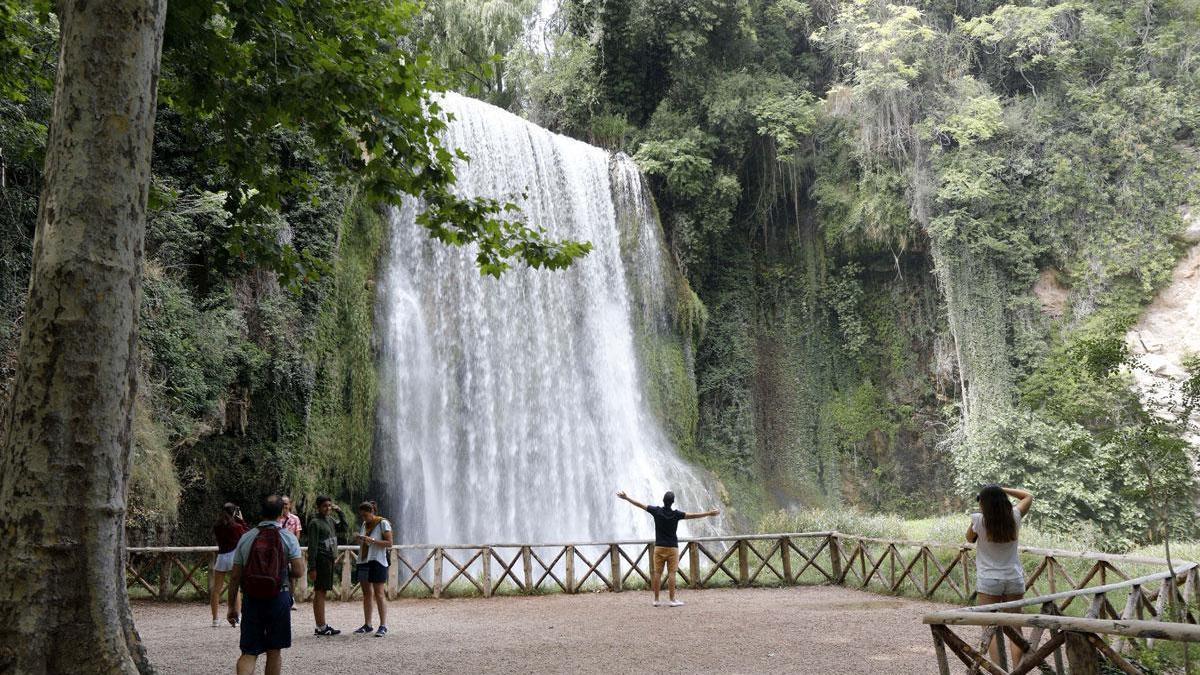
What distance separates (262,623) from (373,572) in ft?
9.34

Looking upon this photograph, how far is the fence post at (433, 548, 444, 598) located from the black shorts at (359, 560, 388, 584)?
4.23 m

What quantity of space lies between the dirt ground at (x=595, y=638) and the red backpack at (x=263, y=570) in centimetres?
167

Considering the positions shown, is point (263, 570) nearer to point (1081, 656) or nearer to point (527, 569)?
point (1081, 656)

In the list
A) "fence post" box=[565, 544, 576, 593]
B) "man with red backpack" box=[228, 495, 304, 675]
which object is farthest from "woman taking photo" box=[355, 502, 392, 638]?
"fence post" box=[565, 544, 576, 593]

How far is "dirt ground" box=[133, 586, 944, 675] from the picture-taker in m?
7.09

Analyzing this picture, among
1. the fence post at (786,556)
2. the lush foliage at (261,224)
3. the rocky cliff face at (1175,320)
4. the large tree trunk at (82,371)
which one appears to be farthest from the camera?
the rocky cliff face at (1175,320)

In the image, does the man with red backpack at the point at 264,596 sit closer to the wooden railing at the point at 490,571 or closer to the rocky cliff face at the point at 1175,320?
the wooden railing at the point at 490,571

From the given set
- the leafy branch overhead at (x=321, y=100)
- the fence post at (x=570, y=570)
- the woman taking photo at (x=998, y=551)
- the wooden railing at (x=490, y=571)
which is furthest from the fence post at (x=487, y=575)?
the woman taking photo at (x=998, y=551)

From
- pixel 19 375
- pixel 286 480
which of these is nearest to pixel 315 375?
pixel 286 480

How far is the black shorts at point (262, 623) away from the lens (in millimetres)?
5484

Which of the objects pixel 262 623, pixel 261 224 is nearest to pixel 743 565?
pixel 261 224

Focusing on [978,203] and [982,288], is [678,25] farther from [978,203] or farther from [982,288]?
[982,288]

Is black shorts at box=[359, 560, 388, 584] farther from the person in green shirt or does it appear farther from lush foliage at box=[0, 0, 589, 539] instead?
lush foliage at box=[0, 0, 589, 539]

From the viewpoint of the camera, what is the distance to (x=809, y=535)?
13180mm
